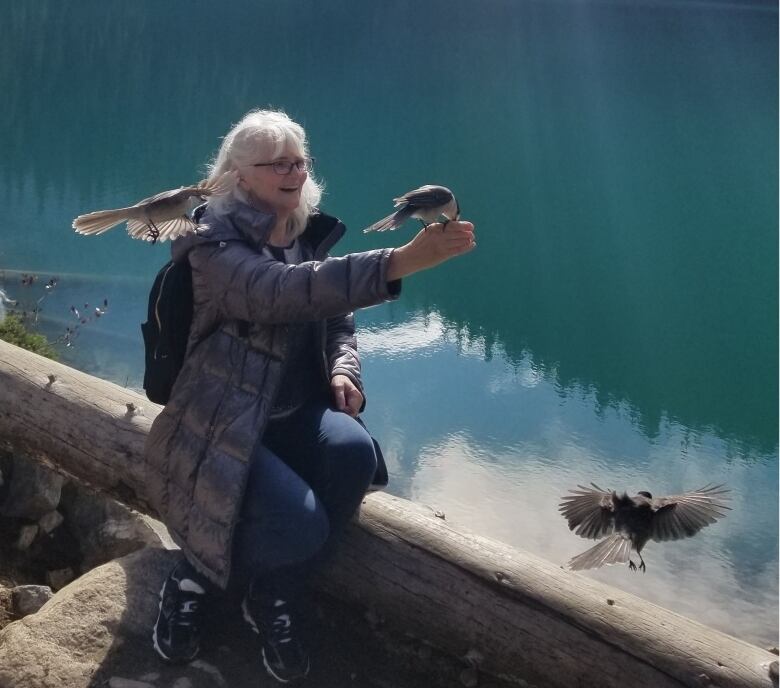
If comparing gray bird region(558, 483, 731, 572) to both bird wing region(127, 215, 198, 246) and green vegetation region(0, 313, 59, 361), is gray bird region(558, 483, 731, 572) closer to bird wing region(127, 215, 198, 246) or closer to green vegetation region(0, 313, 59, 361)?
bird wing region(127, 215, 198, 246)

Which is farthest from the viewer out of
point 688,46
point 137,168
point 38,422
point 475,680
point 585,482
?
point 688,46

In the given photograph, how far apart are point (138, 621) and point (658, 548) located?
250 centimetres

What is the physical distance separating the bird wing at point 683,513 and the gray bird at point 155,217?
1.12 meters

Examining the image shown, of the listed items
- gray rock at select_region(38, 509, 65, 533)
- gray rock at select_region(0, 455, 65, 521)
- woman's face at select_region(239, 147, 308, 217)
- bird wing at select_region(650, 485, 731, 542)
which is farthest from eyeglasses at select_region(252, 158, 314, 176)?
gray rock at select_region(38, 509, 65, 533)

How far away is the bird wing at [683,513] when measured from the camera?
1.94 m

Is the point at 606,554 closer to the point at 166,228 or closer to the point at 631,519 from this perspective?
the point at 631,519

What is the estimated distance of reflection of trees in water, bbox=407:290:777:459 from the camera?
5.40 metres

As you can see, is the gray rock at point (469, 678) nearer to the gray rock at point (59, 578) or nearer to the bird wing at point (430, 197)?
the bird wing at point (430, 197)

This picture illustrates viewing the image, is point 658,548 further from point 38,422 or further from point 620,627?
point 38,422

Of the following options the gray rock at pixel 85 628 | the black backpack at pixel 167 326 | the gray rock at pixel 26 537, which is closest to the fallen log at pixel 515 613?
the gray rock at pixel 85 628

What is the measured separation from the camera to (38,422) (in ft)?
8.45

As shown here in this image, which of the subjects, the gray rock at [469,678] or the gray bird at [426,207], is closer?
the gray bird at [426,207]

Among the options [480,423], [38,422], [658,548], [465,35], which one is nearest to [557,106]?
[465,35]

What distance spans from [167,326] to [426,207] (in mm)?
567
